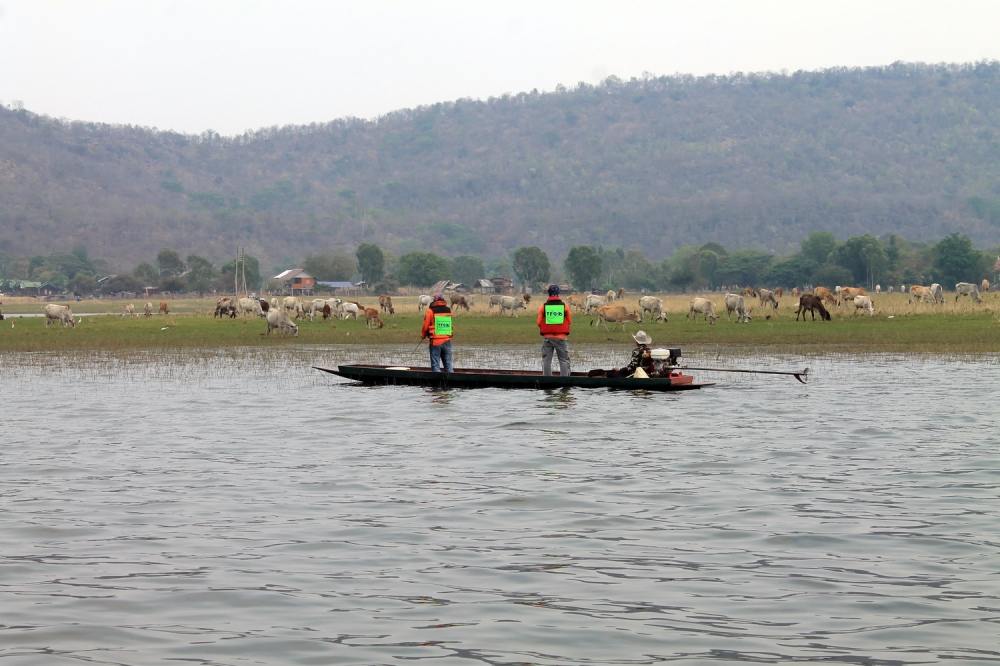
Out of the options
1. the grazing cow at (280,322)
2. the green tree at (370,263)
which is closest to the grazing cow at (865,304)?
the grazing cow at (280,322)

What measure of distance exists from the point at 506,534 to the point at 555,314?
44.7 feet

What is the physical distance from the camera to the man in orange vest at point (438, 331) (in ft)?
87.4

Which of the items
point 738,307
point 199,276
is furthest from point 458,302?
point 199,276

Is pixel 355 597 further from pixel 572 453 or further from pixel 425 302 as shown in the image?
pixel 425 302

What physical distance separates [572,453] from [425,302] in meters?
52.1

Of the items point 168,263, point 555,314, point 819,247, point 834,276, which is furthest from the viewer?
point 168,263

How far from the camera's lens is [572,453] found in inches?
687

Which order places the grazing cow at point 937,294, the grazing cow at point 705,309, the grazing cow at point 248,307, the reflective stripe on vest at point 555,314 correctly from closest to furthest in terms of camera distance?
the reflective stripe on vest at point 555,314 < the grazing cow at point 705,309 < the grazing cow at point 937,294 < the grazing cow at point 248,307

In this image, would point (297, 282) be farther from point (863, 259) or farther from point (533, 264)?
point (863, 259)

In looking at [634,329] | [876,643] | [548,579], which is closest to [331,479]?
[548,579]

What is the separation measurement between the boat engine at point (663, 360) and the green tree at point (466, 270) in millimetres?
144346

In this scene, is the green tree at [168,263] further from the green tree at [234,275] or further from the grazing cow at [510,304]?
the grazing cow at [510,304]

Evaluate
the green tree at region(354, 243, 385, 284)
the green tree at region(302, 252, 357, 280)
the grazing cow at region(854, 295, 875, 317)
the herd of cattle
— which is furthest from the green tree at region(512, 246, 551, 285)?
the grazing cow at region(854, 295, 875, 317)

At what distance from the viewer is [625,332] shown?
1849 inches
